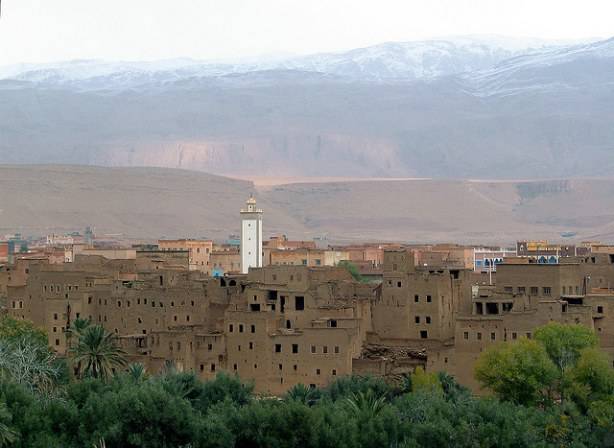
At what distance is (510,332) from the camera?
169ft

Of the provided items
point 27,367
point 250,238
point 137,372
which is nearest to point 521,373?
point 137,372

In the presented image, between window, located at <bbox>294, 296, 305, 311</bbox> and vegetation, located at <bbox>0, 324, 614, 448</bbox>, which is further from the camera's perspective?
window, located at <bbox>294, 296, 305, 311</bbox>

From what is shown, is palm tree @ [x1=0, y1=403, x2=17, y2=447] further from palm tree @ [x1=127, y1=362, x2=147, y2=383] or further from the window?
the window

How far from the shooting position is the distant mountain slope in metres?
164

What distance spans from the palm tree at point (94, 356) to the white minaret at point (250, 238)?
97.7 ft

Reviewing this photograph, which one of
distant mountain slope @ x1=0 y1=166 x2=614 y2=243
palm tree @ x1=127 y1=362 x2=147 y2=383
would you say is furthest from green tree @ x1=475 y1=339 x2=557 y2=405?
distant mountain slope @ x1=0 y1=166 x2=614 y2=243

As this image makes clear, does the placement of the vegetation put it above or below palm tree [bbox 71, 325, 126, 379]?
below

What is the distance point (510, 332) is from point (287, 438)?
1420 cm

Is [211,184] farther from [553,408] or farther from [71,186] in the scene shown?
[553,408]

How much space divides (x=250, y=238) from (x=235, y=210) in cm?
9941

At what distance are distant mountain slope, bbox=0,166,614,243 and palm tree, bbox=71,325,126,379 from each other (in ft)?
330

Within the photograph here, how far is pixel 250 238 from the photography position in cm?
8012

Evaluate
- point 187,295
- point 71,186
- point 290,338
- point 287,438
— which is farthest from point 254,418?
point 71,186

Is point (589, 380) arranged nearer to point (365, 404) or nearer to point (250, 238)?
point (365, 404)
